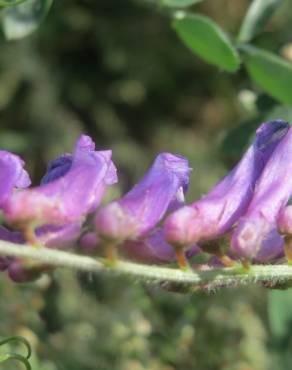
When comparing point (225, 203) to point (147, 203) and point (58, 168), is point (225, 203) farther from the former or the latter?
point (58, 168)

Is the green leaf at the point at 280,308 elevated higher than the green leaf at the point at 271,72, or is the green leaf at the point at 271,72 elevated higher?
the green leaf at the point at 271,72

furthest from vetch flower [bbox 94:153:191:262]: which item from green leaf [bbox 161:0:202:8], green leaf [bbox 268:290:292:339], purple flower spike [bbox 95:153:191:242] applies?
green leaf [bbox 268:290:292:339]

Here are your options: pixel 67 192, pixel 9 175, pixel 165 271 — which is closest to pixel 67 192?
pixel 67 192

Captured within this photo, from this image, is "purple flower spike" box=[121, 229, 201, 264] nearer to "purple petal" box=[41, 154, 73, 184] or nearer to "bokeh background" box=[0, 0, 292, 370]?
"purple petal" box=[41, 154, 73, 184]

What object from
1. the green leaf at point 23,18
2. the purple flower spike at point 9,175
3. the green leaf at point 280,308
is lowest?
the green leaf at point 280,308

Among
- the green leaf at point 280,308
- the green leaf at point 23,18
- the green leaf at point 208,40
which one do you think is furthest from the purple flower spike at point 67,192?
the green leaf at point 280,308

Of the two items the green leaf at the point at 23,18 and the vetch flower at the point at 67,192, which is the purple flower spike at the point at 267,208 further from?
the green leaf at the point at 23,18

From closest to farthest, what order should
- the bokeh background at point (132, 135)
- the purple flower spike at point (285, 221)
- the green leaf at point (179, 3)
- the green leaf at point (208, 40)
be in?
the purple flower spike at point (285, 221) → the green leaf at point (208, 40) → the green leaf at point (179, 3) → the bokeh background at point (132, 135)
